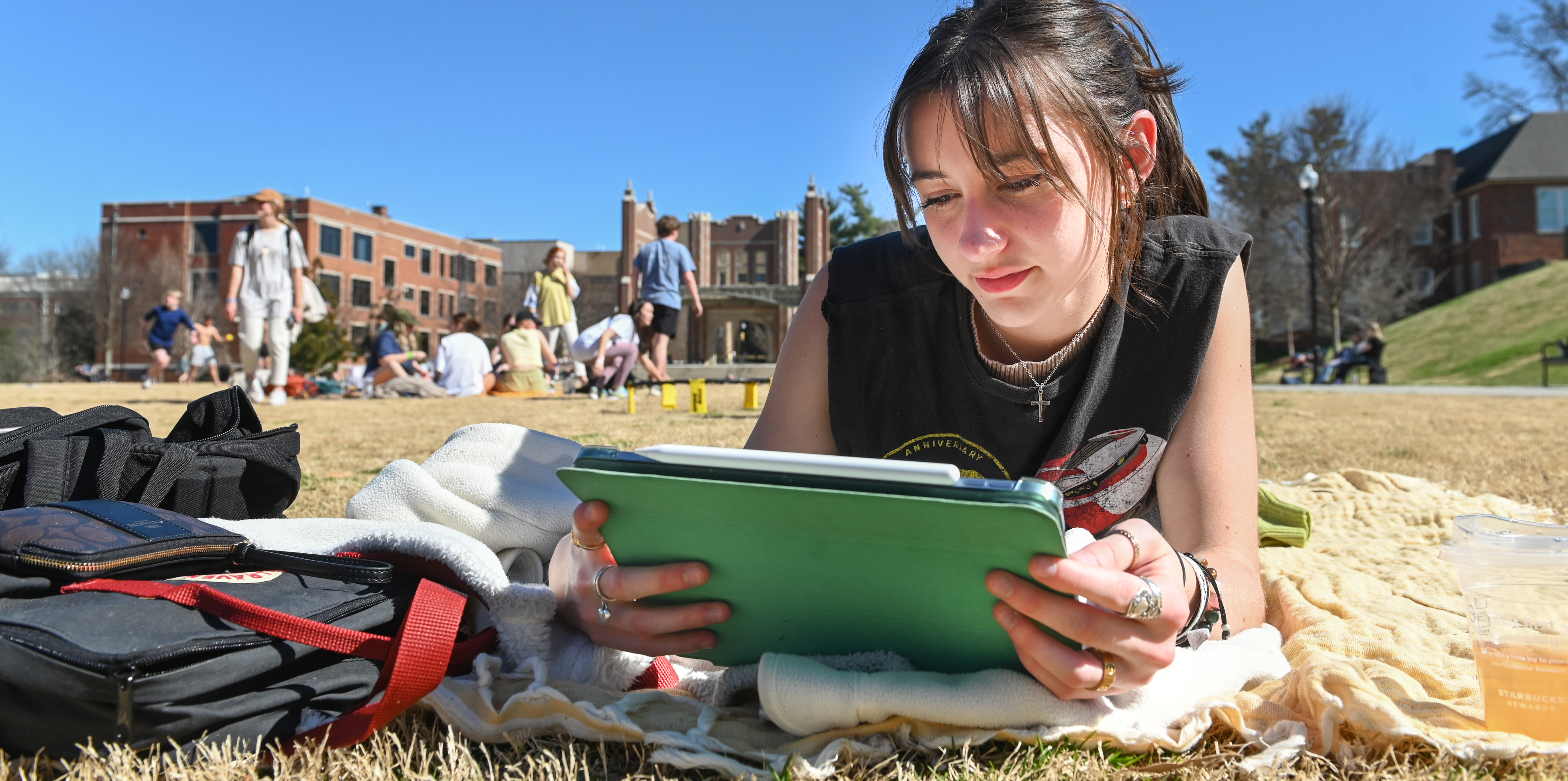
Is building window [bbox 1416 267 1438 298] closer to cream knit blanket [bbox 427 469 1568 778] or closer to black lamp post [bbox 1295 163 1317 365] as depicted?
black lamp post [bbox 1295 163 1317 365]

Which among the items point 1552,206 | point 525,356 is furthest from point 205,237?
point 1552,206

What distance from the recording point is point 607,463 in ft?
3.62

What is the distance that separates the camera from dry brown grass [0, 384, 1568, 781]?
1.16 m

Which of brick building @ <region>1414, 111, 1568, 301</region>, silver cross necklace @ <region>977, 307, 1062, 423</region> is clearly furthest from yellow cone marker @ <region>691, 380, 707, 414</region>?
brick building @ <region>1414, 111, 1568, 301</region>

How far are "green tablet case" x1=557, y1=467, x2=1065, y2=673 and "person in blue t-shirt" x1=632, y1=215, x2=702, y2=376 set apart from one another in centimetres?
940

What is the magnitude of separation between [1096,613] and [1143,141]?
94cm

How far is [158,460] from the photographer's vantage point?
178 centimetres

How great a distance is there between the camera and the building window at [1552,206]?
37531 millimetres

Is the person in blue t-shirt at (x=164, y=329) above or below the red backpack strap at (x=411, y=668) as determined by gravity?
above

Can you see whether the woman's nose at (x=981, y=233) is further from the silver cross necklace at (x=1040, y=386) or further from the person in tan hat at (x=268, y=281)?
the person in tan hat at (x=268, y=281)

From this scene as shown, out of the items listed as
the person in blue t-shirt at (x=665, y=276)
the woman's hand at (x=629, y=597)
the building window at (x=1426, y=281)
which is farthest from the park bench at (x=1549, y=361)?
the building window at (x=1426, y=281)

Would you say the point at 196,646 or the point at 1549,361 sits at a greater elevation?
→ the point at 1549,361

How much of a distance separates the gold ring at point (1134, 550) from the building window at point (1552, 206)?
48.0 metres

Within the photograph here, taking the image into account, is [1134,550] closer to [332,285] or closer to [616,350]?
[616,350]
